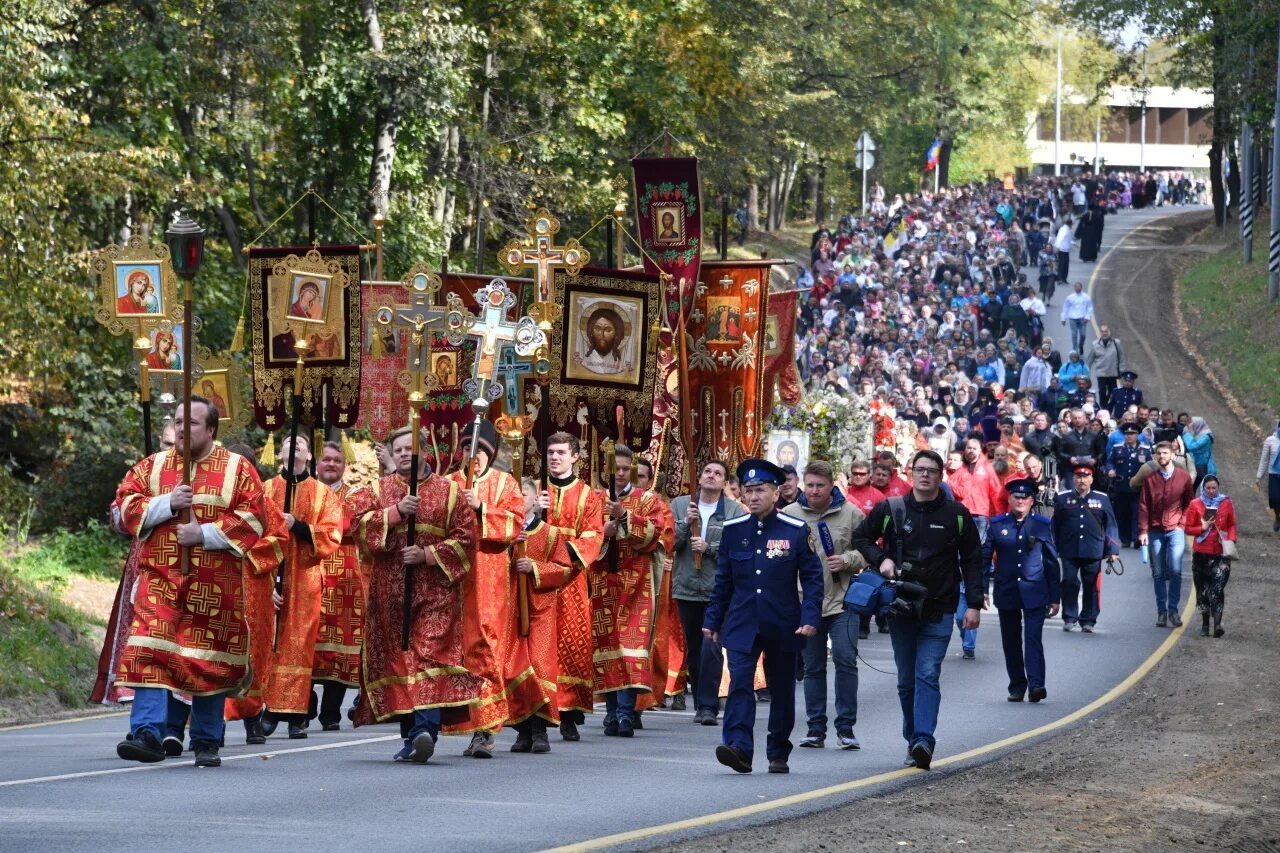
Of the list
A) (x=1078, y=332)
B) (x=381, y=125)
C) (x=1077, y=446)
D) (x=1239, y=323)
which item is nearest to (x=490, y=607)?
(x=1077, y=446)

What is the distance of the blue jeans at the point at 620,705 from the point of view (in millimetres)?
14703

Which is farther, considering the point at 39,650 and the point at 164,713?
the point at 39,650

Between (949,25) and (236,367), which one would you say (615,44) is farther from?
(949,25)

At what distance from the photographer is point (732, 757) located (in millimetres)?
11797

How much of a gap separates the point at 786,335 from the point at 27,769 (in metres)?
9.86

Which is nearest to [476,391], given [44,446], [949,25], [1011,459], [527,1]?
[1011,459]

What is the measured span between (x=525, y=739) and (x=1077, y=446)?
59.7ft

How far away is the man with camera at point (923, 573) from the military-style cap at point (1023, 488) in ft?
18.9

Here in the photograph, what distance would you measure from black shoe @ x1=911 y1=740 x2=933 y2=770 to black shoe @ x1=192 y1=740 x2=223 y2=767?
159 inches

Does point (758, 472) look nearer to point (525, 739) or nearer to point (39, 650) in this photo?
point (525, 739)

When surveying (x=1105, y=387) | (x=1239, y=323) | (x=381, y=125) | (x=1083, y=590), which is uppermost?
(x=381, y=125)

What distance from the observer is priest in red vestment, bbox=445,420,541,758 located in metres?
12.6

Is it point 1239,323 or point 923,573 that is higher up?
point 1239,323

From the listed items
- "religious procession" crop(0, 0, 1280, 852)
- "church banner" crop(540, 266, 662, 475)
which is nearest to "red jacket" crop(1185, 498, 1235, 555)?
"religious procession" crop(0, 0, 1280, 852)
